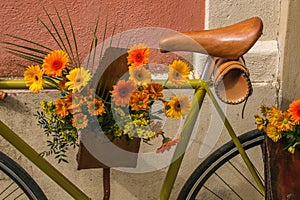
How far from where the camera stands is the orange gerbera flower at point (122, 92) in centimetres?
175

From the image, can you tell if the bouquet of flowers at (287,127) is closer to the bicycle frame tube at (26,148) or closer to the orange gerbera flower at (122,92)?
the orange gerbera flower at (122,92)

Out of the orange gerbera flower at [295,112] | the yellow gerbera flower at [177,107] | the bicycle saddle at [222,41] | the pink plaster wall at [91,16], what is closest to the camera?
the bicycle saddle at [222,41]

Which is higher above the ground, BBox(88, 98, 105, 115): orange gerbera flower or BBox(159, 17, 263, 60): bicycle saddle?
BBox(159, 17, 263, 60): bicycle saddle

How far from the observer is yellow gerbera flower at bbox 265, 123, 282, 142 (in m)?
1.98

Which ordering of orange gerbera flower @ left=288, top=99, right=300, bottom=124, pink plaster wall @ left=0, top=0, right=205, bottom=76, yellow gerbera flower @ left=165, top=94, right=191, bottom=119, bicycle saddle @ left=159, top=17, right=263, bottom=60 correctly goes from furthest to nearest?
1. pink plaster wall @ left=0, top=0, right=205, bottom=76
2. orange gerbera flower @ left=288, top=99, right=300, bottom=124
3. yellow gerbera flower @ left=165, top=94, right=191, bottom=119
4. bicycle saddle @ left=159, top=17, right=263, bottom=60

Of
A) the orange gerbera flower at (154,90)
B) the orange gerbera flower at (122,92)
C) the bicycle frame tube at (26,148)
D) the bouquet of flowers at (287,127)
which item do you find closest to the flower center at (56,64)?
the bicycle frame tube at (26,148)

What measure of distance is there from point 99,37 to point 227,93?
2.97 ft

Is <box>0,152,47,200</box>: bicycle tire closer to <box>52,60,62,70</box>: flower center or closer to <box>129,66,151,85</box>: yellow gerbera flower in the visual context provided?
<box>52,60,62,70</box>: flower center

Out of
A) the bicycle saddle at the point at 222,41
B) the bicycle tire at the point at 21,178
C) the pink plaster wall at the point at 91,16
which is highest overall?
the pink plaster wall at the point at 91,16

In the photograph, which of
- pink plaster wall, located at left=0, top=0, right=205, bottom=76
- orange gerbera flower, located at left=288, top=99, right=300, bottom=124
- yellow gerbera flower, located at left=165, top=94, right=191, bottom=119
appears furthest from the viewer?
pink plaster wall, located at left=0, top=0, right=205, bottom=76

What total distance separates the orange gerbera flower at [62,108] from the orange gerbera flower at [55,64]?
4.4 inches

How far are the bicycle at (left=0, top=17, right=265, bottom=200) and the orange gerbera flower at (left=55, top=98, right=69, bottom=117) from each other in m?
0.18

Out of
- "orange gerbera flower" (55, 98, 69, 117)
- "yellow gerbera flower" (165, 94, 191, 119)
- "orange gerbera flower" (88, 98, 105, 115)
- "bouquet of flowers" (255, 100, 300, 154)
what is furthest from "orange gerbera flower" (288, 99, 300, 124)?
"orange gerbera flower" (55, 98, 69, 117)

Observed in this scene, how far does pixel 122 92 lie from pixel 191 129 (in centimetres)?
37
